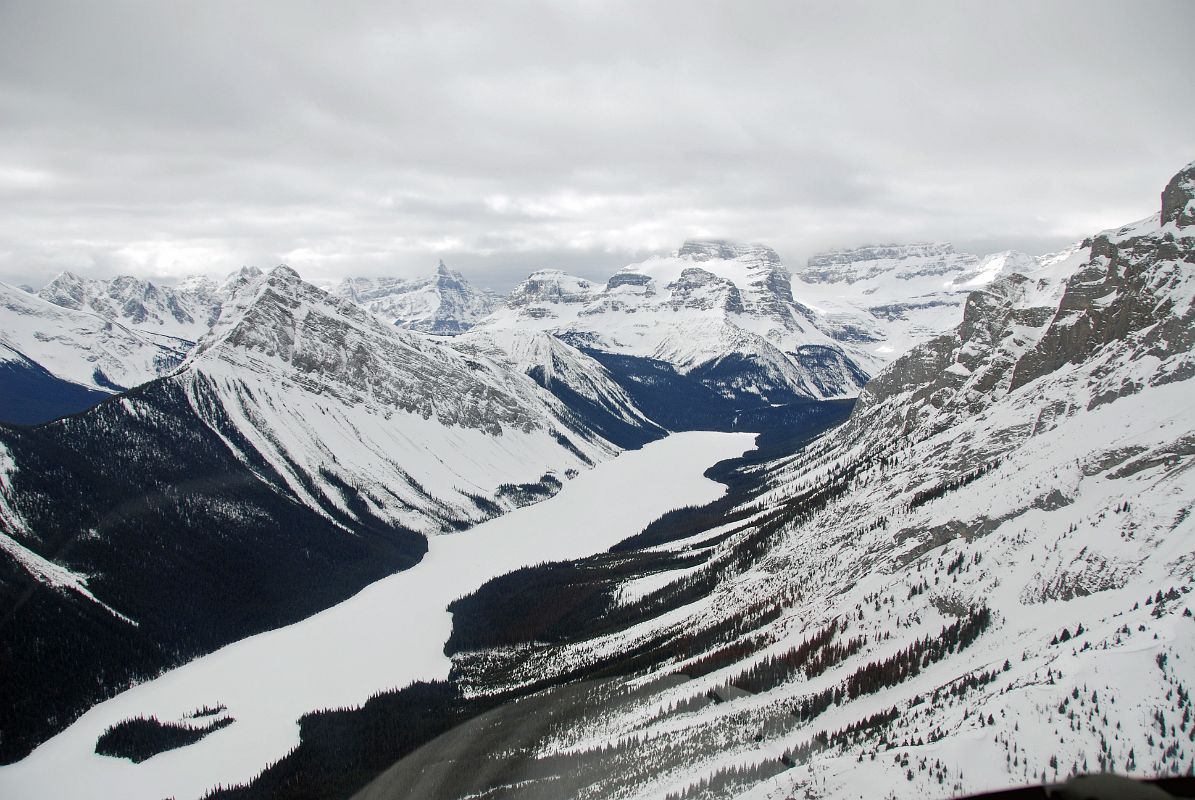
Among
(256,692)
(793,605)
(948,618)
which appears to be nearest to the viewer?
(948,618)

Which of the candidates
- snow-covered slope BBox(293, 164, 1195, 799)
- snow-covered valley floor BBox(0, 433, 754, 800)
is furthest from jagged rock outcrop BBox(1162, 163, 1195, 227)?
snow-covered valley floor BBox(0, 433, 754, 800)

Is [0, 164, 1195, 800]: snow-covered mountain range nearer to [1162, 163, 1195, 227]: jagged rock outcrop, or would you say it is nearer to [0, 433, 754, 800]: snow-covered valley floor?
[1162, 163, 1195, 227]: jagged rock outcrop

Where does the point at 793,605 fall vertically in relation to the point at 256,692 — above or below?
above

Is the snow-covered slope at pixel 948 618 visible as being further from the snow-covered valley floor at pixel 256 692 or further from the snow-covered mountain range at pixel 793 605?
the snow-covered valley floor at pixel 256 692

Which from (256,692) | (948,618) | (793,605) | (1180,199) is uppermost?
(1180,199)

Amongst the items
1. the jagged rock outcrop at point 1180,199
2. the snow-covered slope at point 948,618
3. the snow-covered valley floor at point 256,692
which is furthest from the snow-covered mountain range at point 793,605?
the snow-covered valley floor at point 256,692

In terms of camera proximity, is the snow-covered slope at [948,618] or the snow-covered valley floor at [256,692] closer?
the snow-covered slope at [948,618]

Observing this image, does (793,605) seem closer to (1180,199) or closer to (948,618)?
(948,618)

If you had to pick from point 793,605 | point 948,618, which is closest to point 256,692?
point 793,605

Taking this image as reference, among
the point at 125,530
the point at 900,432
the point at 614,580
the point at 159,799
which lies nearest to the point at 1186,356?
the point at 900,432
